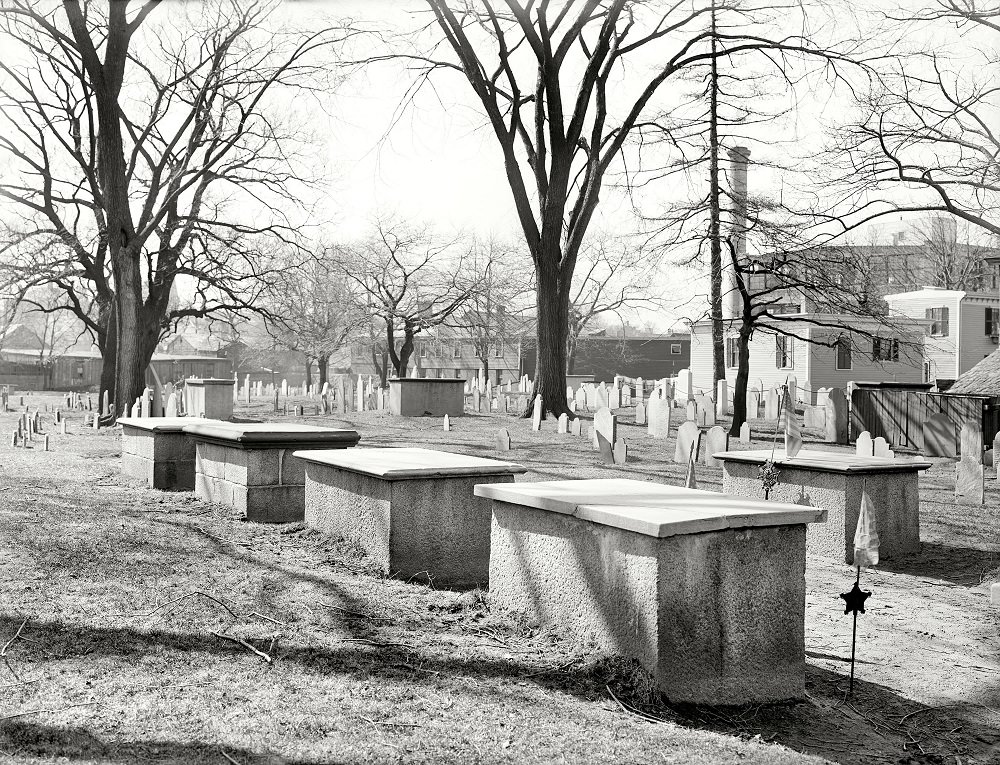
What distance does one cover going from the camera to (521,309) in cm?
5072

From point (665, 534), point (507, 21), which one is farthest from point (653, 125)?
point (665, 534)

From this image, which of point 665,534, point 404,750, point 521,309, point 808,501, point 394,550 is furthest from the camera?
point 521,309

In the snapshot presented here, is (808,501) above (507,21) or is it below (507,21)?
below

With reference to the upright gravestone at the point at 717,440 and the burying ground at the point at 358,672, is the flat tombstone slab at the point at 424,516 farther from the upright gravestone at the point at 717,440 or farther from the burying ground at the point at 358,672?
the upright gravestone at the point at 717,440

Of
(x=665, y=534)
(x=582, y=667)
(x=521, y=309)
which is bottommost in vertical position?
(x=582, y=667)

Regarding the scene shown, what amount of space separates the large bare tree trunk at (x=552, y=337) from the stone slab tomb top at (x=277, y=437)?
10631 mm

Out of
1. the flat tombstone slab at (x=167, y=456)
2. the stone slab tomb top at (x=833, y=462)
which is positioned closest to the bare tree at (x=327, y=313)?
the flat tombstone slab at (x=167, y=456)

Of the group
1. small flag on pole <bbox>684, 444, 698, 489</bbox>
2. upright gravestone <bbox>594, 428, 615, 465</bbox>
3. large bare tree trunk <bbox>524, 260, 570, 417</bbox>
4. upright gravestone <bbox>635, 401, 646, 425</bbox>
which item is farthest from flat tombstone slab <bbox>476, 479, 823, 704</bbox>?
upright gravestone <bbox>635, 401, 646, 425</bbox>

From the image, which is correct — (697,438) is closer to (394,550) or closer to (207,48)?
(394,550)

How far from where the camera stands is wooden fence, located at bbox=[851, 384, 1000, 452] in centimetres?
1573

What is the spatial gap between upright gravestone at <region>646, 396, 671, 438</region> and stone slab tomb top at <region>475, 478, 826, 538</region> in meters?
11.3

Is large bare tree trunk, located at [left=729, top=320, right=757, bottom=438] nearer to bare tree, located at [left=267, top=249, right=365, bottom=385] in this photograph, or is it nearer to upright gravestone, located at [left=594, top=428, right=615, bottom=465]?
upright gravestone, located at [left=594, top=428, right=615, bottom=465]

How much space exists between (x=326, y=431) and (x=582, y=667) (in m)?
4.65

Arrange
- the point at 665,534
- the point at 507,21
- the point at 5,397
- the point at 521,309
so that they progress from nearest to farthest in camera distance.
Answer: the point at 665,534
the point at 507,21
the point at 5,397
the point at 521,309
